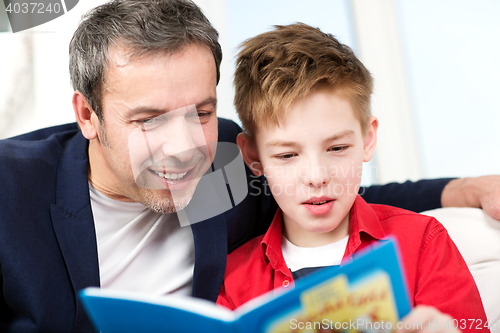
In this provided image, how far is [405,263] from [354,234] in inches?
5.7

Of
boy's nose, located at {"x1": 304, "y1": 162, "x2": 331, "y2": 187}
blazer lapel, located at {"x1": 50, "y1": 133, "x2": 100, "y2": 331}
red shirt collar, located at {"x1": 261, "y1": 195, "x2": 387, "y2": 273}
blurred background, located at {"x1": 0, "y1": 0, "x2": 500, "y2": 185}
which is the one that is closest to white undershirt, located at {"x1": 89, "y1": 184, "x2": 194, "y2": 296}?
blazer lapel, located at {"x1": 50, "y1": 133, "x2": 100, "y2": 331}

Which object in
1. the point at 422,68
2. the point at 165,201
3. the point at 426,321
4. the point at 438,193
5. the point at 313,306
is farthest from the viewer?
the point at 422,68

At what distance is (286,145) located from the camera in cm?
109

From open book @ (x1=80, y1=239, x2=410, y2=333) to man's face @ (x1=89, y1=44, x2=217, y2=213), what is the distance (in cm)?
53

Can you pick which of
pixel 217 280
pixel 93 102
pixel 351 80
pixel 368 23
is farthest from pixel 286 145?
pixel 368 23

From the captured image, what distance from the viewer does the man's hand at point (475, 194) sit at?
1.27 m

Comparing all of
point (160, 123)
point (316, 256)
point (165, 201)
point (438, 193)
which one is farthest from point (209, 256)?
point (438, 193)

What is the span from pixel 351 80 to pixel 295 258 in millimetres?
521

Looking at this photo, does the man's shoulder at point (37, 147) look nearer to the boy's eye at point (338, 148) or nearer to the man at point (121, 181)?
the man at point (121, 181)

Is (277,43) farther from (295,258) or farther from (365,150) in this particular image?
(295,258)

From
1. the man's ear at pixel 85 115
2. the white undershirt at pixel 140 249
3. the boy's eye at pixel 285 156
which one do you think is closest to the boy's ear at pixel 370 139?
the boy's eye at pixel 285 156

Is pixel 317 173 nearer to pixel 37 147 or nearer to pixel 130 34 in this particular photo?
pixel 130 34

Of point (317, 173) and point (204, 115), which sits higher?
point (204, 115)

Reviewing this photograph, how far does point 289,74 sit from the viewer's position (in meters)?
1.13
